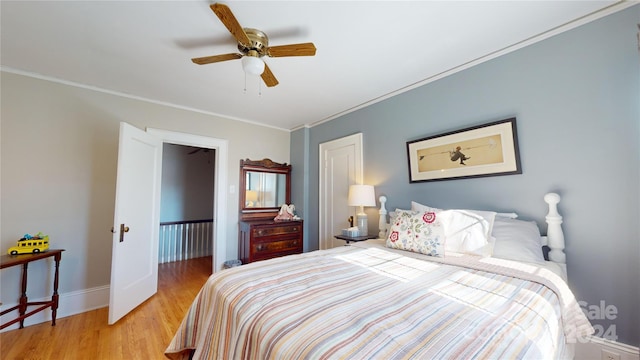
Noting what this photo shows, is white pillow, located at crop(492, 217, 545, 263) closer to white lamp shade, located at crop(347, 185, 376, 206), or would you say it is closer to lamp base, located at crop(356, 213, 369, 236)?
white lamp shade, located at crop(347, 185, 376, 206)

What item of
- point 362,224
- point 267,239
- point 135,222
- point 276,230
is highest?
point 135,222

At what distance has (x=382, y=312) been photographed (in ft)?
2.96

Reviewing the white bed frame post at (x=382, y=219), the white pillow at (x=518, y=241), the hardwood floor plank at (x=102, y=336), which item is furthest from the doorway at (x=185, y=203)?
the white pillow at (x=518, y=241)

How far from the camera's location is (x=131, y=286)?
7.90 feet

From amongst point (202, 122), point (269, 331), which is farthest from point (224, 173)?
point (269, 331)

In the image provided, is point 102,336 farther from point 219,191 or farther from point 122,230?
point 219,191

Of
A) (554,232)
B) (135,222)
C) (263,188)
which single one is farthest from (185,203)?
(554,232)

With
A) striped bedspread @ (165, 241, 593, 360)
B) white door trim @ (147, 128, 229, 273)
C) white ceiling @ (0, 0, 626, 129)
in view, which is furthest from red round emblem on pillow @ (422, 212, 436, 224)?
white door trim @ (147, 128, 229, 273)

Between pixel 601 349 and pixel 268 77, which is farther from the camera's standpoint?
pixel 268 77

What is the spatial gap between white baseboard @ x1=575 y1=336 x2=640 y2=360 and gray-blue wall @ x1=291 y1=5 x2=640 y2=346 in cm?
5

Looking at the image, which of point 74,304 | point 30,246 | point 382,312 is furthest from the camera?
point 74,304

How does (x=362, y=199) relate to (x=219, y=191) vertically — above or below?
below

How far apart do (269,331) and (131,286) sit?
241 cm

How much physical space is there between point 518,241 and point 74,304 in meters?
4.01
